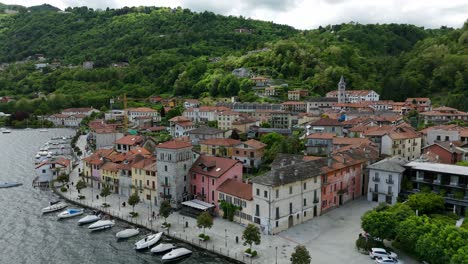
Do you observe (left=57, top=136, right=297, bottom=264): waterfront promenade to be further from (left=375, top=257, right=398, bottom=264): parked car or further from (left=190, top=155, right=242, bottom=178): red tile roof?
(left=375, top=257, right=398, bottom=264): parked car

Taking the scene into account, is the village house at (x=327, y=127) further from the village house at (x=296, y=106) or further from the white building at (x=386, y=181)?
the village house at (x=296, y=106)

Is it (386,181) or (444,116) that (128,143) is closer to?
(386,181)

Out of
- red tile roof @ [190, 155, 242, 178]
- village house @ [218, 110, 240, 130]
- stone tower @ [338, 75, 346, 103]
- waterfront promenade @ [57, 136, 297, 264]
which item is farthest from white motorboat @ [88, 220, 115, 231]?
stone tower @ [338, 75, 346, 103]

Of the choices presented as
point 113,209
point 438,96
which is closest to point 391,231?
point 113,209

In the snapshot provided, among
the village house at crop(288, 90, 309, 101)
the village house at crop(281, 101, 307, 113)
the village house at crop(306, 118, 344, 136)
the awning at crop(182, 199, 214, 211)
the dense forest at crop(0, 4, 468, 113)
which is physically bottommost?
the awning at crop(182, 199, 214, 211)

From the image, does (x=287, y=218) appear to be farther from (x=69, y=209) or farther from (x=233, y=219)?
(x=69, y=209)

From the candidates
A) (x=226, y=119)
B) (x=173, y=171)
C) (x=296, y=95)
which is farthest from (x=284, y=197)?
(x=296, y=95)
